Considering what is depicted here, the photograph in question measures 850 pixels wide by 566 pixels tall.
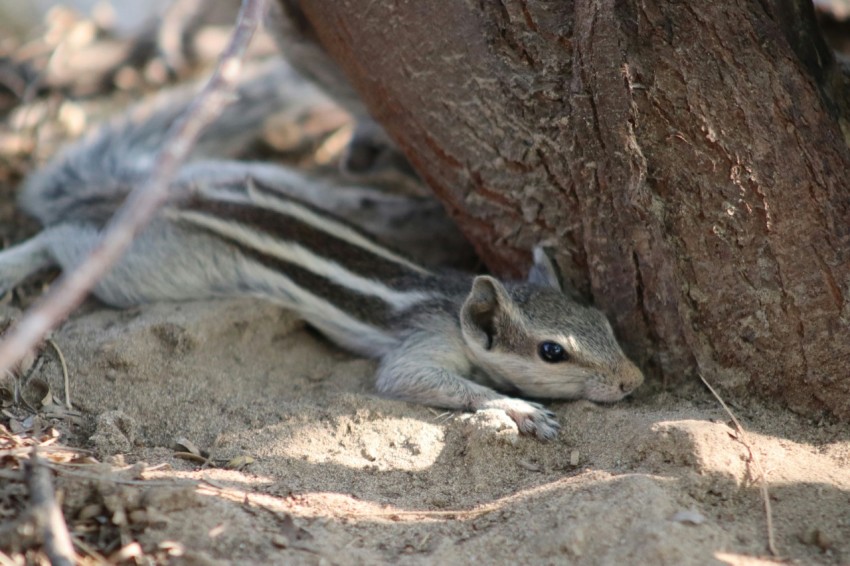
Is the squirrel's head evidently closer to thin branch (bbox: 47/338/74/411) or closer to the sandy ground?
the sandy ground

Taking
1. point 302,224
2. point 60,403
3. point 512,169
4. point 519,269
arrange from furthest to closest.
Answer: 1. point 302,224
2. point 519,269
3. point 512,169
4. point 60,403

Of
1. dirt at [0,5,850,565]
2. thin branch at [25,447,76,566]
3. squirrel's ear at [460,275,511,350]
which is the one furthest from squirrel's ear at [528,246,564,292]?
thin branch at [25,447,76,566]

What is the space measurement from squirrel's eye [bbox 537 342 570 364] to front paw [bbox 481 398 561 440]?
269 mm

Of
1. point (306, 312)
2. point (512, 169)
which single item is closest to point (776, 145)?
point (512, 169)

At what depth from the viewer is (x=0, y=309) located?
4.64 metres

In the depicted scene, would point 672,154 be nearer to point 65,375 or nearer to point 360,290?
point 360,290

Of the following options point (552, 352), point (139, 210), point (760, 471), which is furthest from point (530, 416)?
point (139, 210)

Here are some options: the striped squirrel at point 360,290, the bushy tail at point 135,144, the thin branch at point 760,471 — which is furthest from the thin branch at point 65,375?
the thin branch at point 760,471

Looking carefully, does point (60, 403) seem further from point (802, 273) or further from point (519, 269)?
point (802, 273)

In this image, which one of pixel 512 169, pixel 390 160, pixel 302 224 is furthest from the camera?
pixel 390 160

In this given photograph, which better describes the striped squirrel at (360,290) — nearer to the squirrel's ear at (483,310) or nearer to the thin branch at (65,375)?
the squirrel's ear at (483,310)

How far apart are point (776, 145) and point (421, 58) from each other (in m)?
1.58

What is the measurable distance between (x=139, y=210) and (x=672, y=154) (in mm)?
2260

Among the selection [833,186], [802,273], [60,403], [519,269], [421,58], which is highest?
[421,58]
